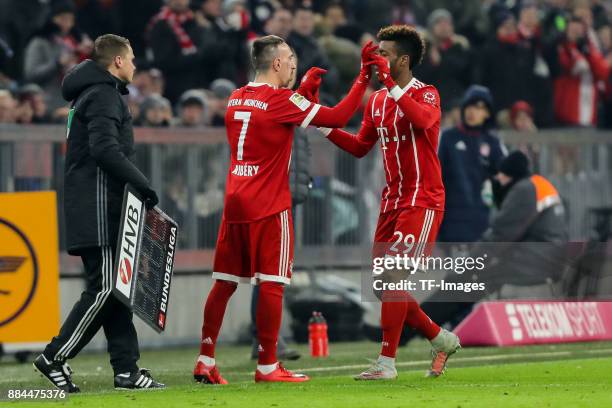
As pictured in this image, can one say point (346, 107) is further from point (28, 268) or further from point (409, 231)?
point (28, 268)

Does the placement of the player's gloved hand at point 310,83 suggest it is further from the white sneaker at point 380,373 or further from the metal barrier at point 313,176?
the metal barrier at point 313,176

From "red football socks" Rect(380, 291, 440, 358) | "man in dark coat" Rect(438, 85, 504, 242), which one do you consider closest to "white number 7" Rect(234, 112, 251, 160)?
"red football socks" Rect(380, 291, 440, 358)

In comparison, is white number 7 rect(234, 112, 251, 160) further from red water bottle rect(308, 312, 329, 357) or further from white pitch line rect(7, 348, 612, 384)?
red water bottle rect(308, 312, 329, 357)

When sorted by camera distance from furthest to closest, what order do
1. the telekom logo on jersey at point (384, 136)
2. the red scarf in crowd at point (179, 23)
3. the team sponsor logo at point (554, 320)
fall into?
the red scarf in crowd at point (179, 23) < the team sponsor logo at point (554, 320) < the telekom logo on jersey at point (384, 136)

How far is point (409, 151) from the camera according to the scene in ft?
36.4

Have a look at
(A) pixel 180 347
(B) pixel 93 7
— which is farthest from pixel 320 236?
(B) pixel 93 7

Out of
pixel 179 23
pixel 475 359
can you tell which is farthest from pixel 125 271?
pixel 179 23

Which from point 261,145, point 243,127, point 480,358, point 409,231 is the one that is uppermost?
point 243,127

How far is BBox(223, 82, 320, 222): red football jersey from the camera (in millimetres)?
10758

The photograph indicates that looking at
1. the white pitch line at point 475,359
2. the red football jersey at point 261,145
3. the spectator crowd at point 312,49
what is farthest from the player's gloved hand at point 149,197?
the spectator crowd at point 312,49

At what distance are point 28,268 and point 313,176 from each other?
19.2 feet

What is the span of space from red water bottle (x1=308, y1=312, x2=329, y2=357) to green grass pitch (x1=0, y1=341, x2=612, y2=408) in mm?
220

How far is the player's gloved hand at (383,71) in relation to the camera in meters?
10.7

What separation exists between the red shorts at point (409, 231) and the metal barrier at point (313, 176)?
19.0 ft
